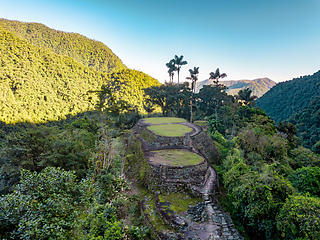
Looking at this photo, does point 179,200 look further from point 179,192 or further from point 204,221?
point 204,221

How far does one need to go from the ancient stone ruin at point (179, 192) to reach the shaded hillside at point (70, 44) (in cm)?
7720

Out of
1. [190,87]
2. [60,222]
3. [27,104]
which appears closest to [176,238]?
[60,222]

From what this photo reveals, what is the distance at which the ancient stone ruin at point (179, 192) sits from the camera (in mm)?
6727

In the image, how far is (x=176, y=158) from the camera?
1105 cm

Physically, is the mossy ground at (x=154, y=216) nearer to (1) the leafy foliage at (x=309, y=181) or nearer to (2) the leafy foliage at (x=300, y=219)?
(2) the leafy foliage at (x=300, y=219)

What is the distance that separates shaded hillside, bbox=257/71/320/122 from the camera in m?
45.8

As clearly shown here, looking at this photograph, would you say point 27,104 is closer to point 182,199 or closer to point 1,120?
point 1,120

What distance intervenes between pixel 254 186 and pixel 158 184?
16.5ft

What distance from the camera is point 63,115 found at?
131ft

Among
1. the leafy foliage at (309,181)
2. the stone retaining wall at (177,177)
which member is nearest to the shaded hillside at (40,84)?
the stone retaining wall at (177,177)

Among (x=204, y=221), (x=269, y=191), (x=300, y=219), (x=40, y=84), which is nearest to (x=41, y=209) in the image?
(x=204, y=221)

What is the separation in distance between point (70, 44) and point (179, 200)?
9209cm

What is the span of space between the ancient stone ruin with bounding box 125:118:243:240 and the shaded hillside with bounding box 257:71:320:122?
48.9 m

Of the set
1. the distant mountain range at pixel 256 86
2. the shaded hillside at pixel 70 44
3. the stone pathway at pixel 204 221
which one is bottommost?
the stone pathway at pixel 204 221
